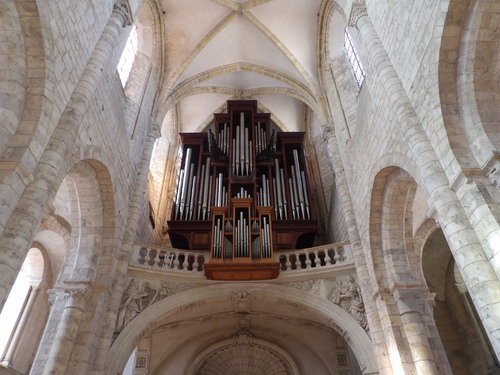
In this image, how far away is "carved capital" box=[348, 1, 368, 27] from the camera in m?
8.37

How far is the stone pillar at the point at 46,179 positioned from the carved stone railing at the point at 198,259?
4001 millimetres

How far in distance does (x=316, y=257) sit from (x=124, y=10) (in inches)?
288

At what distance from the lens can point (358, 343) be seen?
8383mm

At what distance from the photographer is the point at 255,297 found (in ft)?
32.6

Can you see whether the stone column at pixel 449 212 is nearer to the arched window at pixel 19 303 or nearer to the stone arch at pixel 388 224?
the stone arch at pixel 388 224

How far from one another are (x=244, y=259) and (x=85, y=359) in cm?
401

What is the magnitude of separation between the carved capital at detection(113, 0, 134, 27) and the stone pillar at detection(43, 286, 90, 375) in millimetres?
5797

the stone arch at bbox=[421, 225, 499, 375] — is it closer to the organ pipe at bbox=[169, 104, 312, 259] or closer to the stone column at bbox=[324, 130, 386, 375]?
the stone column at bbox=[324, 130, 386, 375]

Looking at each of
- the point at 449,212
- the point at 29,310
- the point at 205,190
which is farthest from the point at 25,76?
the point at 205,190

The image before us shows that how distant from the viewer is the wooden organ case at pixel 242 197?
9.84 metres

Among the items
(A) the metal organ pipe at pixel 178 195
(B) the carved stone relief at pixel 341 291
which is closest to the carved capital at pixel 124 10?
(A) the metal organ pipe at pixel 178 195

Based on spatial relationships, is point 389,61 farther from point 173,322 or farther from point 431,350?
point 173,322

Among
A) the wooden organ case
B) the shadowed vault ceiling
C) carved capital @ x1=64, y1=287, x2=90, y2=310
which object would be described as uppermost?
the shadowed vault ceiling

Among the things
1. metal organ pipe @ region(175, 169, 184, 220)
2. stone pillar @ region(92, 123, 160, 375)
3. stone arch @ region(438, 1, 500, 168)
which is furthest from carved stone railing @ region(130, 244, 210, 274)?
stone arch @ region(438, 1, 500, 168)
